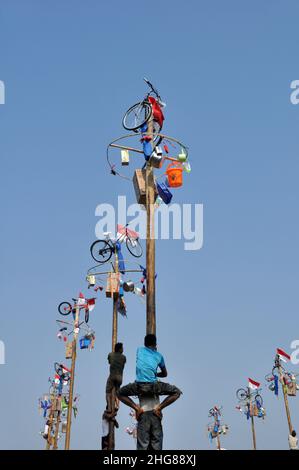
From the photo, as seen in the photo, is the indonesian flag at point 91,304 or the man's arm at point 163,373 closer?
the man's arm at point 163,373

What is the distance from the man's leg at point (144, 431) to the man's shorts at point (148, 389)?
0.28m

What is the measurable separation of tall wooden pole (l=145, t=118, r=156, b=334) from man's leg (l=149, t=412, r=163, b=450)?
2.30 m

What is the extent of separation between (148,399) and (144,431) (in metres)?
0.40

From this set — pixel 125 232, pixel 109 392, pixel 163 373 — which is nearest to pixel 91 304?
pixel 125 232

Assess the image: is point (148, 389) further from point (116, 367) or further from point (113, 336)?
point (113, 336)

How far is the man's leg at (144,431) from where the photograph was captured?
637cm

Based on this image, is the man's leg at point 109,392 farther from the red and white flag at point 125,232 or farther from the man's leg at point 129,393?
the red and white flag at point 125,232

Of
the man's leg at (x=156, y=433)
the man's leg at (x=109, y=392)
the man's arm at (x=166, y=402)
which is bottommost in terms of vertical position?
the man's leg at (x=156, y=433)

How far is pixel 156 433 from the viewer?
6508 mm

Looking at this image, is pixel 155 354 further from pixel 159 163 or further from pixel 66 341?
pixel 66 341

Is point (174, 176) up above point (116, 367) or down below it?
above

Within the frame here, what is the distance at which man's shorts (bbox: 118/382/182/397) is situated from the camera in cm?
661

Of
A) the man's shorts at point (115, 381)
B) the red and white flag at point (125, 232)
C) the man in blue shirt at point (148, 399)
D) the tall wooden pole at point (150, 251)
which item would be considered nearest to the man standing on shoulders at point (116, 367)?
the man's shorts at point (115, 381)

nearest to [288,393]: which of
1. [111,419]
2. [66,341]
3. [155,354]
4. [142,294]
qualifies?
[66,341]
